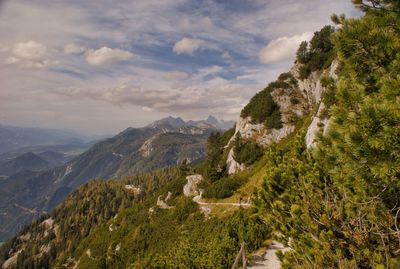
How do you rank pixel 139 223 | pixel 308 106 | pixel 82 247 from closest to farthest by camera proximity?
pixel 308 106 < pixel 139 223 < pixel 82 247

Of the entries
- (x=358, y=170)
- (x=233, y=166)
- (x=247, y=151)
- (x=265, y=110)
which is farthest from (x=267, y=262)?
(x=265, y=110)

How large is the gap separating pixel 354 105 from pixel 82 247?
114343 mm

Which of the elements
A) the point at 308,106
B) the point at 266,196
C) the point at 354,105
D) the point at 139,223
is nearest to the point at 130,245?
the point at 139,223

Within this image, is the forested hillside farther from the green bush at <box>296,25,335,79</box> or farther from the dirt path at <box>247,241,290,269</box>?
the green bush at <box>296,25,335,79</box>

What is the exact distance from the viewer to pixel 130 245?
6331 cm

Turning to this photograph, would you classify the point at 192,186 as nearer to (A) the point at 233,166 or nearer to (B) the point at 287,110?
(A) the point at 233,166

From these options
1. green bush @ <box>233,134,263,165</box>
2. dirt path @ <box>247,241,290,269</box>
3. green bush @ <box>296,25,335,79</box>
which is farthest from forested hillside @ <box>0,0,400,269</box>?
green bush @ <box>296,25,335,79</box>

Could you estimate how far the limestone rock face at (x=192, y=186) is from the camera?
218 feet

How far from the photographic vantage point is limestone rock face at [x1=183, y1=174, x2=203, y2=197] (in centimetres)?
6656

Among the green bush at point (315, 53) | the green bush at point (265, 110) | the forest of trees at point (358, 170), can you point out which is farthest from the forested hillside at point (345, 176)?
the green bush at point (315, 53)

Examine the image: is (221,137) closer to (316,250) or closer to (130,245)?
(130,245)

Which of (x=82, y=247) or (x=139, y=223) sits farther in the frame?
(x=82, y=247)

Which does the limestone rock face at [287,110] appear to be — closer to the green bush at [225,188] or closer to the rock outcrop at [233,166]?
the rock outcrop at [233,166]

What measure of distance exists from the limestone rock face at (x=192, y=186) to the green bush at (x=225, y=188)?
27.1 feet
